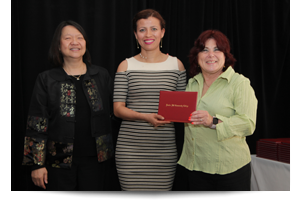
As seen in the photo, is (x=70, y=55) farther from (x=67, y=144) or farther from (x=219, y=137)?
(x=219, y=137)

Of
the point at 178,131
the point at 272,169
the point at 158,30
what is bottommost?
the point at 272,169

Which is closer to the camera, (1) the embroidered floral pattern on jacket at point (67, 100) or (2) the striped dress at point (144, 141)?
(1) the embroidered floral pattern on jacket at point (67, 100)

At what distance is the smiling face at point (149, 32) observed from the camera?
6.60 ft

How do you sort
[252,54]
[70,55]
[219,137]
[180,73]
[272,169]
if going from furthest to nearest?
[252,54], [272,169], [180,73], [70,55], [219,137]

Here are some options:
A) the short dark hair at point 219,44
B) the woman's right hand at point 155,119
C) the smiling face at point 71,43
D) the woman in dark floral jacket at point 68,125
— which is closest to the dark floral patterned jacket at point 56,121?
the woman in dark floral jacket at point 68,125

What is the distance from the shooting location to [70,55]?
1954mm

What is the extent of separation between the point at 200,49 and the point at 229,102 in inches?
17.4

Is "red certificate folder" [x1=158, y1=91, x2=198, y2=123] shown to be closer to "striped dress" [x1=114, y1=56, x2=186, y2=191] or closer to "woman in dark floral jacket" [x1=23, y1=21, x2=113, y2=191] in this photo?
"striped dress" [x1=114, y1=56, x2=186, y2=191]

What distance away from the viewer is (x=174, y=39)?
3.07 meters

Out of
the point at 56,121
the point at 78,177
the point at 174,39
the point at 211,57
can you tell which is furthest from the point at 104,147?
the point at 174,39

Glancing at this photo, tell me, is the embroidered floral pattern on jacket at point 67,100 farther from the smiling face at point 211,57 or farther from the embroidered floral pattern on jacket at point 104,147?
the smiling face at point 211,57

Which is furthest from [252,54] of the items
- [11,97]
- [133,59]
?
[11,97]

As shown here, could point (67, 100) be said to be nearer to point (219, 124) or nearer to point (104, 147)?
point (104, 147)

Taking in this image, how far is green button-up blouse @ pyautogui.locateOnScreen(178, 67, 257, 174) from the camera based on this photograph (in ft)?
5.17
